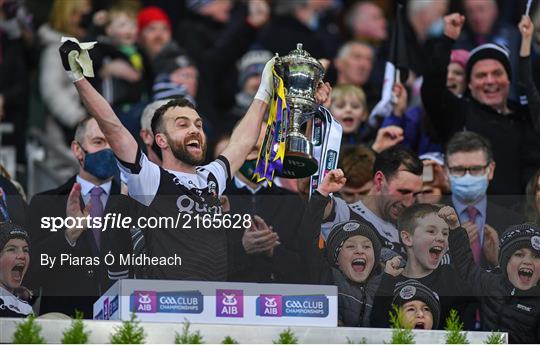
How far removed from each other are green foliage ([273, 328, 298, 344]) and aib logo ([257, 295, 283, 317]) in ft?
0.72

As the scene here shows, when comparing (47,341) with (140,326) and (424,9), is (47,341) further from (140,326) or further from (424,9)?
(424,9)

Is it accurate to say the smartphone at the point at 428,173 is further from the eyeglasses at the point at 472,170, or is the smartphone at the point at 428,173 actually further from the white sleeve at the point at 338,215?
the white sleeve at the point at 338,215

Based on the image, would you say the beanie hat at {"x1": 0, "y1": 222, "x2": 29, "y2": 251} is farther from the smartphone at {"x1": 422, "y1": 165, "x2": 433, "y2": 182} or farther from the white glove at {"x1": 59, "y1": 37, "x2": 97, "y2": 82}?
the smartphone at {"x1": 422, "y1": 165, "x2": 433, "y2": 182}

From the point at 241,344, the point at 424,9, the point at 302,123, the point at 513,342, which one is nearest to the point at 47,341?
the point at 241,344

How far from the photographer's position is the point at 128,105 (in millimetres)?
14766

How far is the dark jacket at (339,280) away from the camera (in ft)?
34.5

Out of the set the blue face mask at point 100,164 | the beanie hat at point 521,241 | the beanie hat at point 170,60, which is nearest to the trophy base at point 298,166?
the beanie hat at point 521,241

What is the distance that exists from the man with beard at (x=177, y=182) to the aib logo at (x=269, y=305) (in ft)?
0.98

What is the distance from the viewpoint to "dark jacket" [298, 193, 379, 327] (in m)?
10.5

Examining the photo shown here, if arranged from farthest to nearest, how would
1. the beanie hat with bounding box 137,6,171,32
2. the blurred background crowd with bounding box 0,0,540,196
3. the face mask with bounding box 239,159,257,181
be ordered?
1. the beanie hat with bounding box 137,6,171,32
2. the blurred background crowd with bounding box 0,0,540,196
3. the face mask with bounding box 239,159,257,181

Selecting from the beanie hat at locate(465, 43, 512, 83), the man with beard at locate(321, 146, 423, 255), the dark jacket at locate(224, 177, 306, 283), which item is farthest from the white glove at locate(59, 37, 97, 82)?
the beanie hat at locate(465, 43, 512, 83)

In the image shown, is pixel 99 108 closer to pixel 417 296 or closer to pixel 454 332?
pixel 417 296

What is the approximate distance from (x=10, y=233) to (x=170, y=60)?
4441 millimetres

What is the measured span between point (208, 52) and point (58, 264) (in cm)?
580
